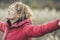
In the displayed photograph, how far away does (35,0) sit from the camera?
21000 mm

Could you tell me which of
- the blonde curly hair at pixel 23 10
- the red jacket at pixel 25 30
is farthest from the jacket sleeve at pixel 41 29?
the blonde curly hair at pixel 23 10

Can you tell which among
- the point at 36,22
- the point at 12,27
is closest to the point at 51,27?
the point at 12,27

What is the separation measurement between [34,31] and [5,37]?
558mm

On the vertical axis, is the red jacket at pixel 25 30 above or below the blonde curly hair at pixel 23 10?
below

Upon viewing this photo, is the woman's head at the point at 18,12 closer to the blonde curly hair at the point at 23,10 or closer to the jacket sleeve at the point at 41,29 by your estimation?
the blonde curly hair at the point at 23,10

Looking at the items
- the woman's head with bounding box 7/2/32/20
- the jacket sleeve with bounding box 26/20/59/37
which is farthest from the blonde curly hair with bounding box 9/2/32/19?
the jacket sleeve with bounding box 26/20/59/37

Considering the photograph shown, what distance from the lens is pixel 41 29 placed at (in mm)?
5512

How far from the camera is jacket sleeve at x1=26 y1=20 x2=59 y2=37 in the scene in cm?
538

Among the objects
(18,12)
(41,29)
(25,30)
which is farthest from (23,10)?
(41,29)

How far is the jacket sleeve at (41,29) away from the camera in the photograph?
17.7 ft

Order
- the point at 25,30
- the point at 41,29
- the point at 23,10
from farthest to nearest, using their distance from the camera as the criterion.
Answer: the point at 23,10
the point at 25,30
the point at 41,29

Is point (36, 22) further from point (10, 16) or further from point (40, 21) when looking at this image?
point (10, 16)

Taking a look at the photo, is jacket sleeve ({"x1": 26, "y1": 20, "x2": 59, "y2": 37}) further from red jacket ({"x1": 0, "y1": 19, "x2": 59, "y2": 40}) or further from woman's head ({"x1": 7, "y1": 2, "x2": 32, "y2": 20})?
woman's head ({"x1": 7, "y1": 2, "x2": 32, "y2": 20})

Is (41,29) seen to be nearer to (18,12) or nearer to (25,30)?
(25,30)
